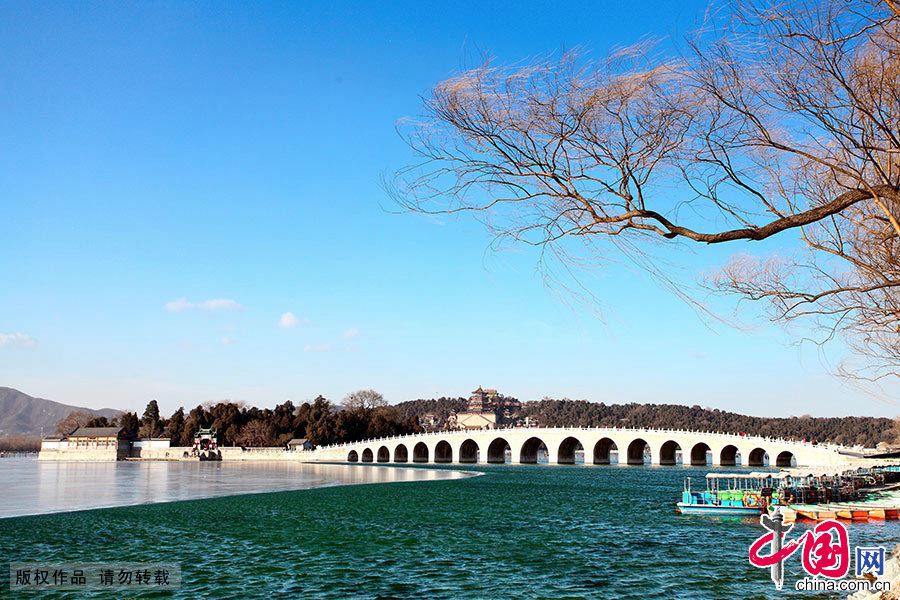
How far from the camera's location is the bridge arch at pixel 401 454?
338ft

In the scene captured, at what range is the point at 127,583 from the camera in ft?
51.8

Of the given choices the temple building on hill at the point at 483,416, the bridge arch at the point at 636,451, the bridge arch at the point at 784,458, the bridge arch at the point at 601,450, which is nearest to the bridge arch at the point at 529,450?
the bridge arch at the point at 601,450

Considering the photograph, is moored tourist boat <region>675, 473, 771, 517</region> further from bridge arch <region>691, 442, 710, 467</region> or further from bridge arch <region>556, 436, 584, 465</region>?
bridge arch <region>556, 436, 584, 465</region>

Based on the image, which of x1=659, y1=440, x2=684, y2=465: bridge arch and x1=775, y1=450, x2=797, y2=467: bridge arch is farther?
x1=659, y1=440, x2=684, y2=465: bridge arch

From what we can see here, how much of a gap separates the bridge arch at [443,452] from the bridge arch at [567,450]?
46.3 feet

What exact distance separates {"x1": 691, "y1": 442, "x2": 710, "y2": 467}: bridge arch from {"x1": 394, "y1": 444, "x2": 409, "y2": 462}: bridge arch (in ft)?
119

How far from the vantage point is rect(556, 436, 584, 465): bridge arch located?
93.8 meters

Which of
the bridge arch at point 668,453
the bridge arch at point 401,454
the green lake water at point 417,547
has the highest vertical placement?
the green lake water at point 417,547

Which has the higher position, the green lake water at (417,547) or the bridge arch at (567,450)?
the green lake water at (417,547)

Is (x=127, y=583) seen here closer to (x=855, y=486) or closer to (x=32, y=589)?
(x=32, y=589)

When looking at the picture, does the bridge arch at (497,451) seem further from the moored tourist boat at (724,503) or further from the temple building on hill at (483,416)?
the moored tourist boat at (724,503)

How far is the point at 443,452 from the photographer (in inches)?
3984

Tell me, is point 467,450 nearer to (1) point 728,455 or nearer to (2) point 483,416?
(1) point 728,455

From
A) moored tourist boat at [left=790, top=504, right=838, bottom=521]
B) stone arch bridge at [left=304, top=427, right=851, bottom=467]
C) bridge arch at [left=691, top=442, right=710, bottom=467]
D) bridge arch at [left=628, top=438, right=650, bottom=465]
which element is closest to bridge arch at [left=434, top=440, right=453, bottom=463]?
stone arch bridge at [left=304, top=427, right=851, bottom=467]
